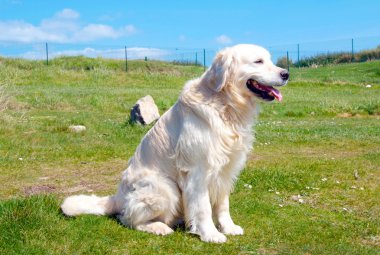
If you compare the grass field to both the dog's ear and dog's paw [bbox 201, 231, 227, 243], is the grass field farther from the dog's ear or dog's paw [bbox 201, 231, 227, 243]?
the dog's ear

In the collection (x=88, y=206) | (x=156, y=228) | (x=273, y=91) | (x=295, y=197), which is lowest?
(x=295, y=197)

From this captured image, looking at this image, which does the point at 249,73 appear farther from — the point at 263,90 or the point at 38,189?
the point at 38,189

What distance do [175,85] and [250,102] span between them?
24145mm

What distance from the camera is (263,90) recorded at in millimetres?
5543

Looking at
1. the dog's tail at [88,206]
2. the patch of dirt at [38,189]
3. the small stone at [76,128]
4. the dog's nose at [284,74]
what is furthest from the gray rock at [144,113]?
the dog's nose at [284,74]

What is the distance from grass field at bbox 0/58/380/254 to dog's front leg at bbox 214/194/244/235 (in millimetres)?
139

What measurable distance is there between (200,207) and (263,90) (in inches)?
53.6

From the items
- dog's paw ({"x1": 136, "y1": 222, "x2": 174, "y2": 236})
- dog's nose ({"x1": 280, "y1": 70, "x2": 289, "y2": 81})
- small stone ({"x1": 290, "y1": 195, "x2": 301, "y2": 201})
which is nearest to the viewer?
dog's nose ({"x1": 280, "y1": 70, "x2": 289, "y2": 81})

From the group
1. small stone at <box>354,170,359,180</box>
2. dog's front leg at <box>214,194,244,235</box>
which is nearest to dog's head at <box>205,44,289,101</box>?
dog's front leg at <box>214,194,244,235</box>

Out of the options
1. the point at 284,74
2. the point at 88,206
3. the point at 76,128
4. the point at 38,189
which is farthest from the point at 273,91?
the point at 76,128

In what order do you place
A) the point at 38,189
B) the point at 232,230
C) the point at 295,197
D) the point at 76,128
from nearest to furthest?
the point at 232,230, the point at 295,197, the point at 38,189, the point at 76,128

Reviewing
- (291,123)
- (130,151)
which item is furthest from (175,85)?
(130,151)

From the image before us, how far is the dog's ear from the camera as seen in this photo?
5.46 meters

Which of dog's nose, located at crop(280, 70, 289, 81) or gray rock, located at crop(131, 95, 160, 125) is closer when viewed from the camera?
dog's nose, located at crop(280, 70, 289, 81)
